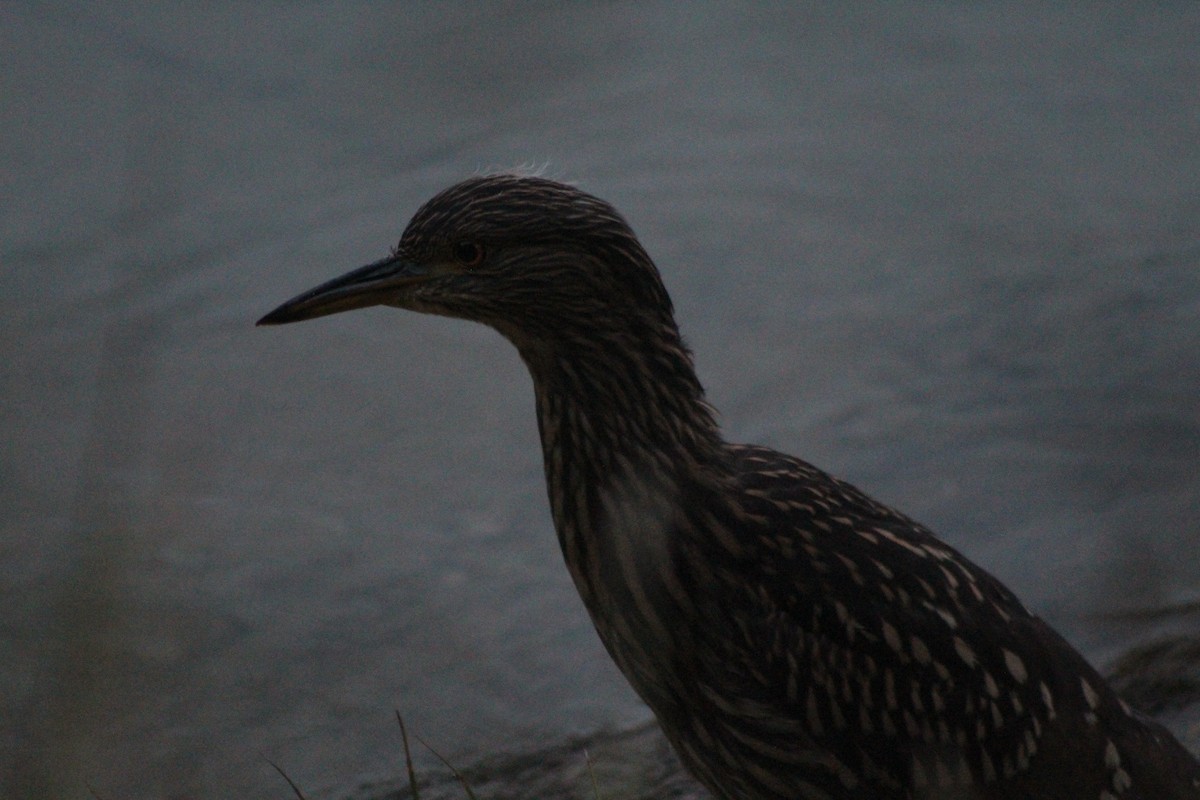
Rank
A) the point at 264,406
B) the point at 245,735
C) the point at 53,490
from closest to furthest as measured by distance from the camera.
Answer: the point at 245,735, the point at 53,490, the point at 264,406

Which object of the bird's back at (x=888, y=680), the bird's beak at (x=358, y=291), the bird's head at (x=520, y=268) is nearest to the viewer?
the bird's back at (x=888, y=680)

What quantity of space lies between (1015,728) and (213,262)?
188 inches

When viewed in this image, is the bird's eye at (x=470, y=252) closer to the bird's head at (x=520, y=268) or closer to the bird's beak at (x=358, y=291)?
the bird's head at (x=520, y=268)

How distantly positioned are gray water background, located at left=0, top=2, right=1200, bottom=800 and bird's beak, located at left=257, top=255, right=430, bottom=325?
495mm

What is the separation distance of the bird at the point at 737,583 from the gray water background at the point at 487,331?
0.63 meters

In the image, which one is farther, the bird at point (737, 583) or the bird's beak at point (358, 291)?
the bird's beak at point (358, 291)

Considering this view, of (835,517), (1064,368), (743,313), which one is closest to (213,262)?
(743,313)

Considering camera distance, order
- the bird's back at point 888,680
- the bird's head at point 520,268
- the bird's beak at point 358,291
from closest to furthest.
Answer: the bird's back at point 888,680 < the bird's head at point 520,268 < the bird's beak at point 358,291

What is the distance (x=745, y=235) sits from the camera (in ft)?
26.1

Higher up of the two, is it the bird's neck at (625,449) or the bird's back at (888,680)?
the bird's neck at (625,449)

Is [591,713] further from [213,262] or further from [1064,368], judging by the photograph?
[213,262]

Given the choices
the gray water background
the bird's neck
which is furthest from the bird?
the gray water background

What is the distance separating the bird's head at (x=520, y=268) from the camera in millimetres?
4320

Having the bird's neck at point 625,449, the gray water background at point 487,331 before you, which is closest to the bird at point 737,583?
the bird's neck at point 625,449
